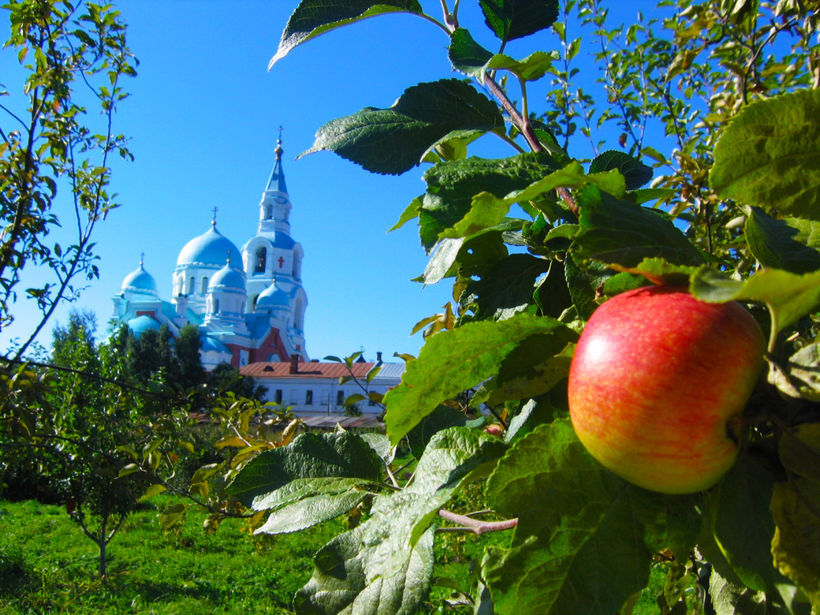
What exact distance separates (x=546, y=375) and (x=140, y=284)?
35.8 metres

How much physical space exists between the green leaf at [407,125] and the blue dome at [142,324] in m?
30.5

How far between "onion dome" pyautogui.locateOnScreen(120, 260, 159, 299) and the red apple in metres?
35.5

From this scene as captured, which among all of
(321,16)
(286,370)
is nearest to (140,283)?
(286,370)

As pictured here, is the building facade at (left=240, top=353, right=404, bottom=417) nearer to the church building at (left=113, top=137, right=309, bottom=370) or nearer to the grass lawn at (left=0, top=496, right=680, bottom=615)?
the church building at (left=113, top=137, right=309, bottom=370)

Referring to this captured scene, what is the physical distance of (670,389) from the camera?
34 centimetres

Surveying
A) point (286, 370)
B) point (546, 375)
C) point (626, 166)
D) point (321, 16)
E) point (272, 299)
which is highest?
point (272, 299)

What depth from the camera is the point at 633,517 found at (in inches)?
16.0

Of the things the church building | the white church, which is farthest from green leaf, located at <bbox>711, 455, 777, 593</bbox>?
the church building

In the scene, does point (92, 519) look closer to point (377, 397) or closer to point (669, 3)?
point (377, 397)

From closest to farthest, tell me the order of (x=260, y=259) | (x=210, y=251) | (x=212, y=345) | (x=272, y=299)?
(x=212, y=345) → (x=210, y=251) → (x=272, y=299) → (x=260, y=259)

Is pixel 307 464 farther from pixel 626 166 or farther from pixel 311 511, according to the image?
pixel 626 166

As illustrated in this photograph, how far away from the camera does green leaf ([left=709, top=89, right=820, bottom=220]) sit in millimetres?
398

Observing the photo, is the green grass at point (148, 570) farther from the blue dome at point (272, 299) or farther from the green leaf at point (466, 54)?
the blue dome at point (272, 299)

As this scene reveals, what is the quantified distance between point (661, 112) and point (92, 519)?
8.95m
